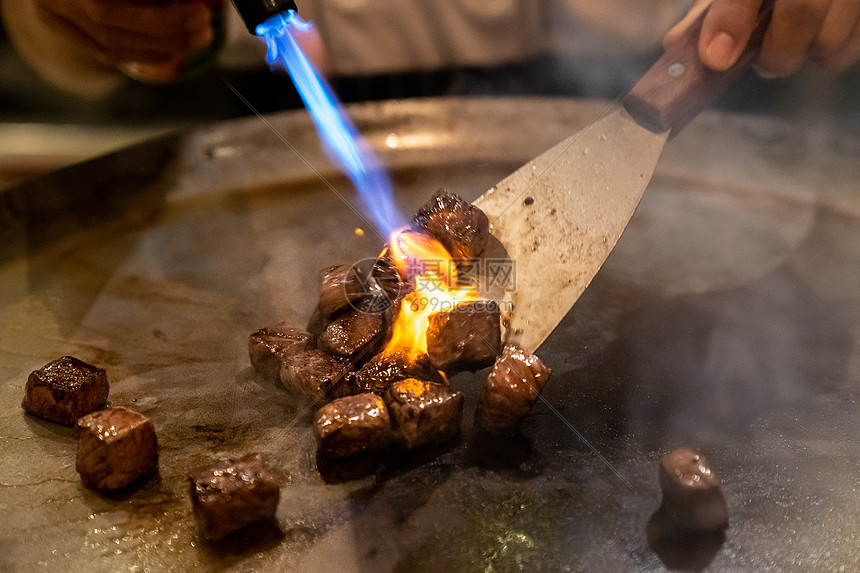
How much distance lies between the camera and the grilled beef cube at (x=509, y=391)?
182 centimetres

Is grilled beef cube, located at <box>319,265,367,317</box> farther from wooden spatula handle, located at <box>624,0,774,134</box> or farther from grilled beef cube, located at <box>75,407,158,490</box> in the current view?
wooden spatula handle, located at <box>624,0,774,134</box>

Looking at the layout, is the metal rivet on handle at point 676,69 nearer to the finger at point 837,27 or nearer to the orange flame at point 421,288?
the finger at point 837,27

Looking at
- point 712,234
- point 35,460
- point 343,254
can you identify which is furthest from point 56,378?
point 712,234

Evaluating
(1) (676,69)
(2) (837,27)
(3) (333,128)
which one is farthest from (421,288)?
(2) (837,27)

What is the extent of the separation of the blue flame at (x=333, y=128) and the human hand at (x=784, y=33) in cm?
→ 127

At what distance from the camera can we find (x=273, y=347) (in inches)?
81.4

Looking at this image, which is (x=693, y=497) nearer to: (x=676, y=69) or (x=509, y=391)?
(x=509, y=391)

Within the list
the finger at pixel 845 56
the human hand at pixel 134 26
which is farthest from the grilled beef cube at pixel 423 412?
the human hand at pixel 134 26

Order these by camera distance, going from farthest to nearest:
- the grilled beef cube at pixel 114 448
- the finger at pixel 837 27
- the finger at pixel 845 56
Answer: the finger at pixel 845 56, the finger at pixel 837 27, the grilled beef cube at pixel 114 448

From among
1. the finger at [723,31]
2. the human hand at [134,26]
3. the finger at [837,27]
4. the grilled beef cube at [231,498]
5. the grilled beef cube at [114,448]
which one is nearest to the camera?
the grilled beef cube at [231,498]

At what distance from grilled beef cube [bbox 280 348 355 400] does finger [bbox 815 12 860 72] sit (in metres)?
2.31

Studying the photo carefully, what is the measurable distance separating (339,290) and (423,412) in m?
0.61

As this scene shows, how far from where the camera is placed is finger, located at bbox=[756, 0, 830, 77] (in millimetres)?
2275

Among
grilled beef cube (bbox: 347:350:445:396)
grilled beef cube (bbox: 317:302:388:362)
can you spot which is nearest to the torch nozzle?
grilled beef cube (bbox: 317:302:388:362)
